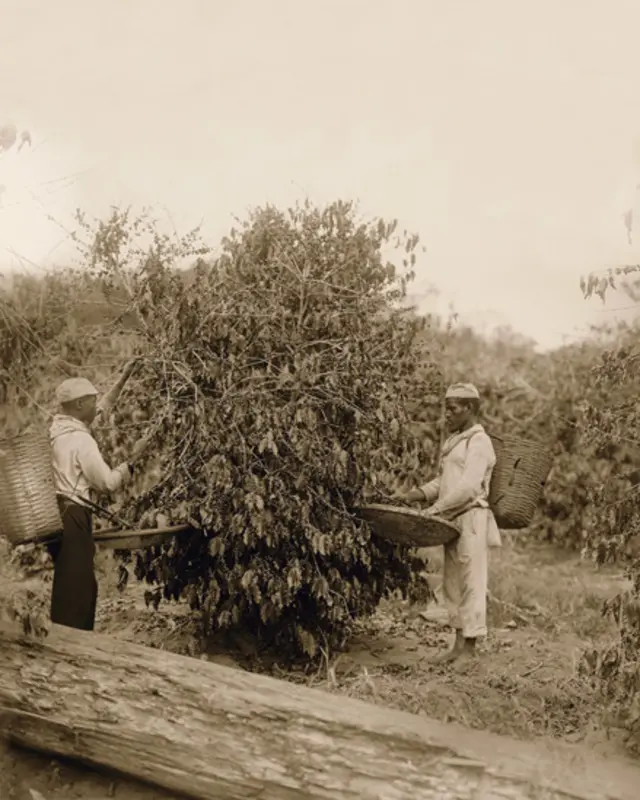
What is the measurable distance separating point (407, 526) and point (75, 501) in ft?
6.16

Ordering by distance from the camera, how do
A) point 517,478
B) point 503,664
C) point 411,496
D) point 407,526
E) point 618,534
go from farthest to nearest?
point 503,664 → point 411,496 → point 517,478 → point 407,526 → point 618,534

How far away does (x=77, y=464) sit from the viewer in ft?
17.0

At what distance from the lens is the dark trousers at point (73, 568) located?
203 inches

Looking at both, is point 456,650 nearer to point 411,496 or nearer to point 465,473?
point 411,496

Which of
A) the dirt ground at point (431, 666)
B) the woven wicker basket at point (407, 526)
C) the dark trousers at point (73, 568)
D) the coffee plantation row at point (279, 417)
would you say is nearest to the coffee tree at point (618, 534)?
the dirt ground at point (431, 666)

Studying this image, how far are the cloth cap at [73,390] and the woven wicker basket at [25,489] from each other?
46 centimetres

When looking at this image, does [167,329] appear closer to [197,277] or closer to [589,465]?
[197,277]

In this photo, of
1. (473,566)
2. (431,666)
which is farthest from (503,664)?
(473,566)

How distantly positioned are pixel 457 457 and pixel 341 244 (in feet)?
5.11

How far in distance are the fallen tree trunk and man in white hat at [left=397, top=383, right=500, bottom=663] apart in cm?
188

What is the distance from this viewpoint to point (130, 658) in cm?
435

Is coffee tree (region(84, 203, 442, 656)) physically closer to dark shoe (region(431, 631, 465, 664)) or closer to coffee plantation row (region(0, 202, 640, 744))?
coffee plantation row (region(0, 202, 640, 744))

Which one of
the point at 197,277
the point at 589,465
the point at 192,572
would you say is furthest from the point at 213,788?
the point at 589,465

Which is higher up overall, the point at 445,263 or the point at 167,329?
the point at 445,263
